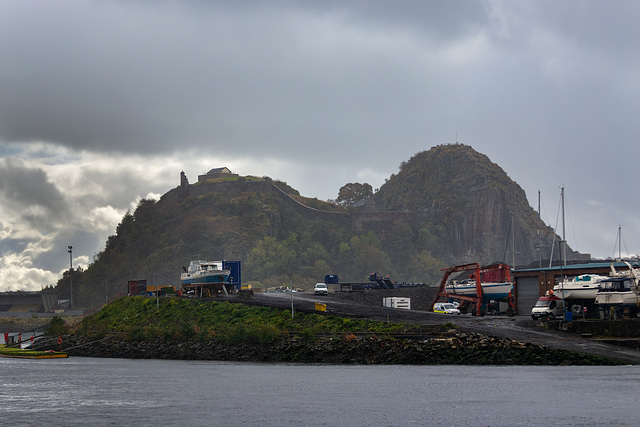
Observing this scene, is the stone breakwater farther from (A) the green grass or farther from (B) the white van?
(B) the white van

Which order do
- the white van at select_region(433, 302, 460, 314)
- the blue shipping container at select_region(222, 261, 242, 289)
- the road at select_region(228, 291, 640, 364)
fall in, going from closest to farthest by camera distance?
the road at select_region(228, 291, 640, 364) < the white van at select_region(433, 302, 460, 314) < the blue shipping container at select_region(222, 261, 242, 289)

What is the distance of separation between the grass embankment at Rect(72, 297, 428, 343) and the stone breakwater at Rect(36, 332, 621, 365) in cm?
116

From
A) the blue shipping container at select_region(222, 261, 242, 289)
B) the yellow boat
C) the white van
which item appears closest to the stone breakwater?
the yellow boat

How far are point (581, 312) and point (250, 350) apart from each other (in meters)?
33.8

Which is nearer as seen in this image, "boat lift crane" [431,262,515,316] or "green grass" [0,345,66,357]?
"green grass" [0,345,66,357]

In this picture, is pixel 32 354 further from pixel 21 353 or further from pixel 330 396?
pixel 330 396

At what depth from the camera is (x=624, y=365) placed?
5966cm

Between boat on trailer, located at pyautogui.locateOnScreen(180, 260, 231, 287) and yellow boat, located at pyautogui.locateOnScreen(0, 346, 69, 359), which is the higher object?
boat on trailer, located at pyautogui.locateOnScreen(180, 260, 231, 287)

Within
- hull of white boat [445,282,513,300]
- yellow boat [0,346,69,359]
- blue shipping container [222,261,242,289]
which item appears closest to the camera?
yellow boat [0,346,69,359]

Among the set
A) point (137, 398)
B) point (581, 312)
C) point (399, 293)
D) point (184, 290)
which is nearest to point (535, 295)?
point (581, 312)

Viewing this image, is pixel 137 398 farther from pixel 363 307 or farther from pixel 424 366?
pixel 363 307

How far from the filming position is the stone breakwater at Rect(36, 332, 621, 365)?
6194 centimetres

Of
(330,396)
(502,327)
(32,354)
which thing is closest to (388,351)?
(502,327)

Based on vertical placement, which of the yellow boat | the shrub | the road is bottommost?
the yellow boat
